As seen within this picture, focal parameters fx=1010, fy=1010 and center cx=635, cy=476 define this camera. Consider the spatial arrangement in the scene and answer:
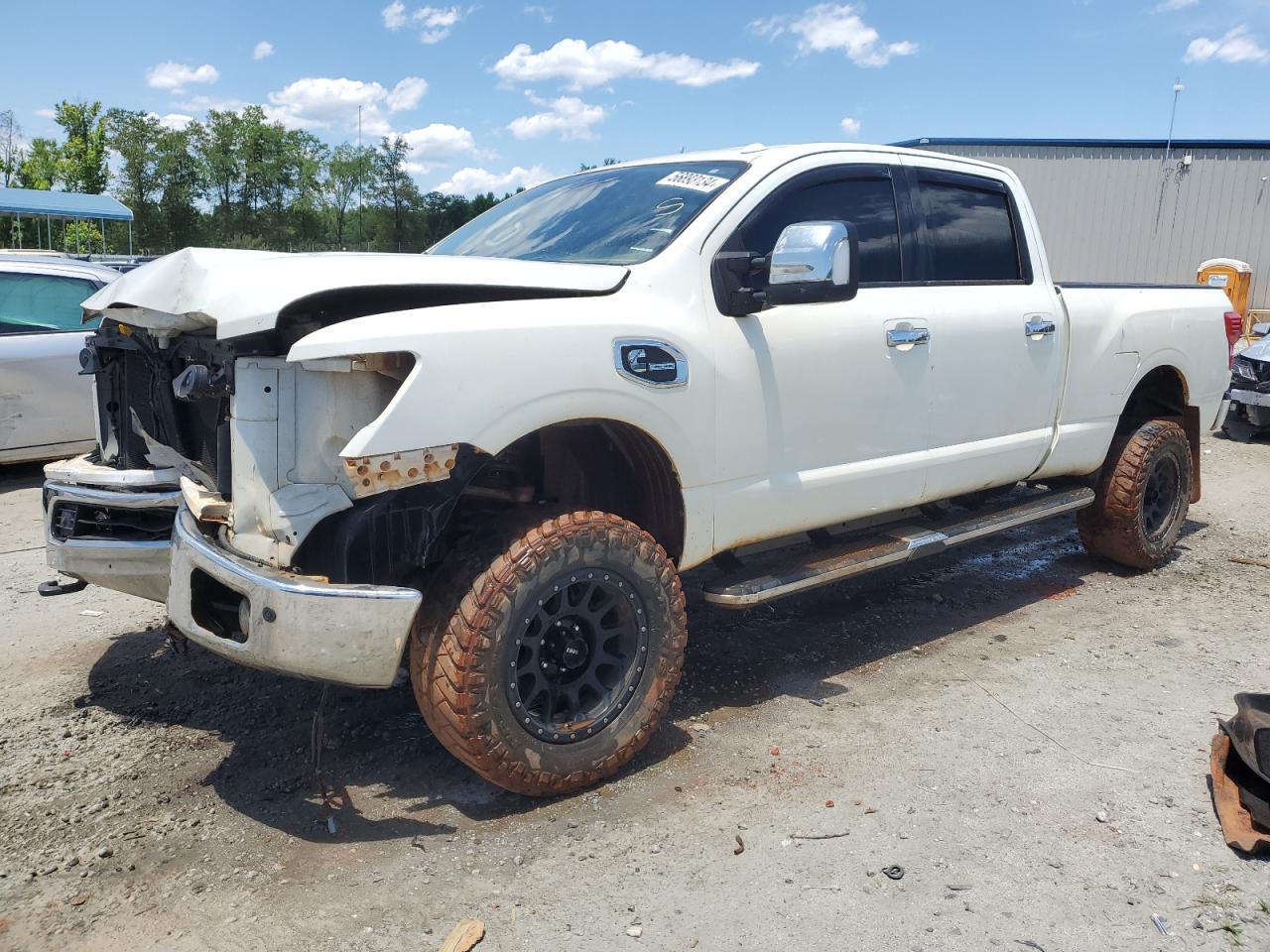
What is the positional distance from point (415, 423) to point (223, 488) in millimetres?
789

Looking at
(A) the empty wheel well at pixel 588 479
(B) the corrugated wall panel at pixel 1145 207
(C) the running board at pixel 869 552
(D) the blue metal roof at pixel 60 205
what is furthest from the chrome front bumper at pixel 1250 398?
(D) the blue metal roof at pixel 60 205

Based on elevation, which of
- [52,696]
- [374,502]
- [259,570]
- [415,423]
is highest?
[415,423]

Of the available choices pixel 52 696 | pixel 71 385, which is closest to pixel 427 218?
pixel 71 385

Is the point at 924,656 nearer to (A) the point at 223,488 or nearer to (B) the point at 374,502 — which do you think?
(B) the point at 374,502

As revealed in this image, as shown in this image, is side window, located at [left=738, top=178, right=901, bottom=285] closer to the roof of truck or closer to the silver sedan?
the roof of truck

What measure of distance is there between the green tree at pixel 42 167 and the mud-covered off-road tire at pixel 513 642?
47010mm

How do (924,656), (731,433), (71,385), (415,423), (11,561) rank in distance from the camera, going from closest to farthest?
(415,423), (731,433), (924,656), (11,561), (71,385)

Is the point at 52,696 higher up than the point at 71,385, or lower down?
lower down

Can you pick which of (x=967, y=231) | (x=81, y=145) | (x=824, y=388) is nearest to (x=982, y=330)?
(x=967, y=231)

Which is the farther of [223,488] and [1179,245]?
[1179,245]

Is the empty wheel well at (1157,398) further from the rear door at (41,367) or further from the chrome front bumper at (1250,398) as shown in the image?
the rear door at (41,367)

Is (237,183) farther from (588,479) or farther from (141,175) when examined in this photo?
(588,479)

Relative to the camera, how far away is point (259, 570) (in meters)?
2.73

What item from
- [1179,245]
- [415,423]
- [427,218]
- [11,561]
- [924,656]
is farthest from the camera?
[427,218]
